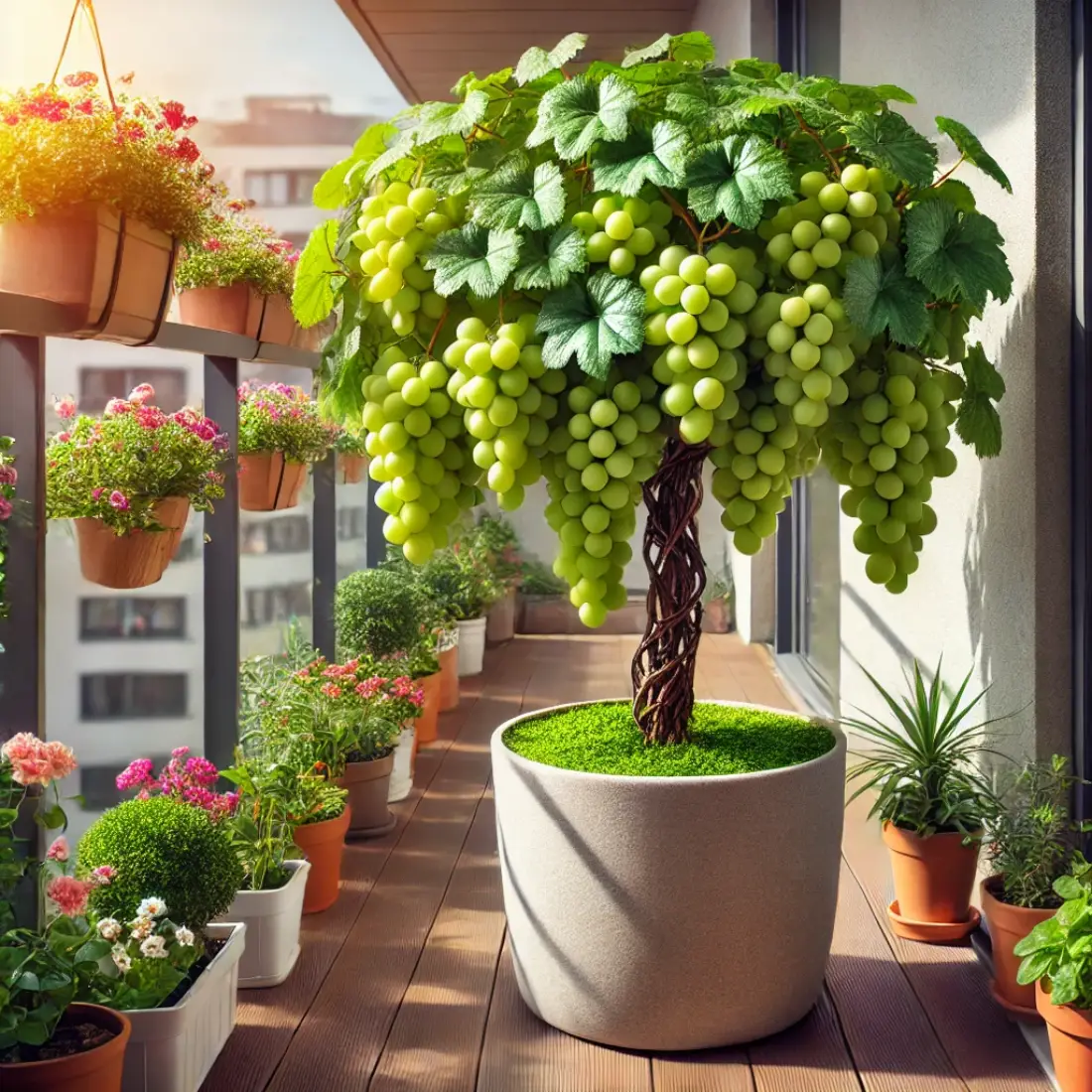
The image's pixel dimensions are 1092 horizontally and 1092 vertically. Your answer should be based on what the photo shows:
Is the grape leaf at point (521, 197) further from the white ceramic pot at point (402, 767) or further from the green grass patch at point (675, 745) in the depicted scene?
the white ceramic pot at point (402, 767)

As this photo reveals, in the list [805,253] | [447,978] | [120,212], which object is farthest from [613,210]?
[447,978]

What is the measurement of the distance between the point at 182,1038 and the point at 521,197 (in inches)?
49.4

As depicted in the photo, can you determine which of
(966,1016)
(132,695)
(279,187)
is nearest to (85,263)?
(132,695)

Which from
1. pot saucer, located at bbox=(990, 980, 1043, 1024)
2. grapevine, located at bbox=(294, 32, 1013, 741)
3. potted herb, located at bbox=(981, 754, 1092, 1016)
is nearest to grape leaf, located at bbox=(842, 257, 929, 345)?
grapevine, located at bbox=(294, 32, 1013, 741)

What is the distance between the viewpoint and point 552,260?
1613 millimetres

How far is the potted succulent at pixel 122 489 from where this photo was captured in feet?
7.43

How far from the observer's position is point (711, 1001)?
1884 millimetres

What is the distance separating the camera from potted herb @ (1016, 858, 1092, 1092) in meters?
1.64

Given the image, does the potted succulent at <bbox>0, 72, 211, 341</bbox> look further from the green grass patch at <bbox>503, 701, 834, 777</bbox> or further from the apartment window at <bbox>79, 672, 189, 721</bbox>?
the apartment window at <bbox>79, 672, 189, 721</bbox>

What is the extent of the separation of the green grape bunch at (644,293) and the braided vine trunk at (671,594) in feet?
0.37

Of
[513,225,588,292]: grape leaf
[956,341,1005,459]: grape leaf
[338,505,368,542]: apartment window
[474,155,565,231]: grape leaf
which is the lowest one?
[338,505,368,542]: apartment window

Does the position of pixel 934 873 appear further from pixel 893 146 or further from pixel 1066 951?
pixel 893 146

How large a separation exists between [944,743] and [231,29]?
3.19m

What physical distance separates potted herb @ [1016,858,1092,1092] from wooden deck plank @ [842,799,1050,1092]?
0.35 feet
